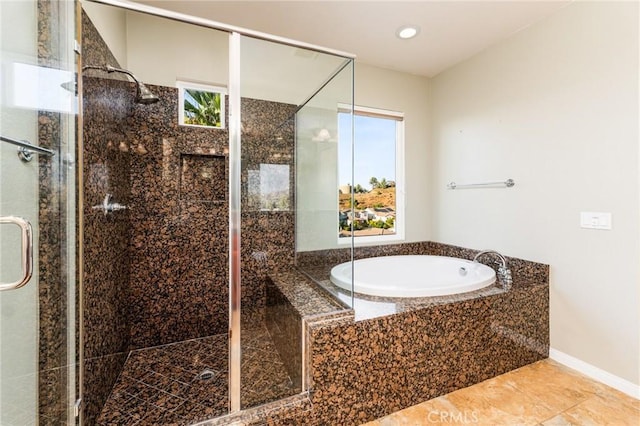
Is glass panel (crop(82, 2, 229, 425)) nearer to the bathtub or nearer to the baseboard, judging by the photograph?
the bathtub

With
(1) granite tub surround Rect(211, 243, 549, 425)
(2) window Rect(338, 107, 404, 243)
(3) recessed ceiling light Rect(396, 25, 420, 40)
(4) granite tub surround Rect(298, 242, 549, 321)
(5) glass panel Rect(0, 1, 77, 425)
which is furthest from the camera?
(2) window Rect(338, 107, 404, 243)

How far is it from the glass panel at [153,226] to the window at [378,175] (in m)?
1.39

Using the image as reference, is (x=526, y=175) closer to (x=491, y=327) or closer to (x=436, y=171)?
(x=436, y=171)

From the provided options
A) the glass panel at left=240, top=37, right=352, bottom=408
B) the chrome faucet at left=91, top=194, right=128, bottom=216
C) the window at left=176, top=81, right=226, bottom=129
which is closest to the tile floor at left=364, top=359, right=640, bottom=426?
the glass panel at left=240, top=37, right=352, bottom=408

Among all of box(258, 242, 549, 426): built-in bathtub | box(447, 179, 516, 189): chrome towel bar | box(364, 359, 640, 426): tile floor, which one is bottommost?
box(364, 359, 640, 426): tile floor

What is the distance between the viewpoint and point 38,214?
43.5 inches

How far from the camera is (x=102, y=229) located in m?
1.64

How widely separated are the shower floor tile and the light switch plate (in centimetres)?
219

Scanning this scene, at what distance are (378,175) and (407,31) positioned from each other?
1354 millimetres

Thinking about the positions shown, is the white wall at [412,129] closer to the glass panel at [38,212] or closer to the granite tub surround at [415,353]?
the granite tub surround at [415,353]

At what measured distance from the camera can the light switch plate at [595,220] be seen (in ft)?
6.07

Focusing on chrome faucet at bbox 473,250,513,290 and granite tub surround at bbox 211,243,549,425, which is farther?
chrome faucet at bbox 473,250,513,290

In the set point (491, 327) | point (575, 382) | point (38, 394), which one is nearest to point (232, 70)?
point (38, 394)

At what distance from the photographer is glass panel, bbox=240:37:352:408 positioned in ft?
5.30
